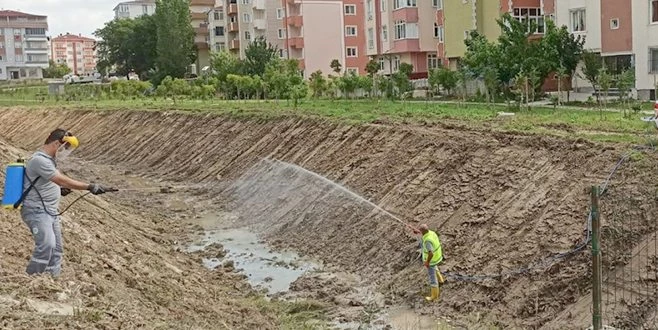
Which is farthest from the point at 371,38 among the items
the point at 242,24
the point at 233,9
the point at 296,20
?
the point at 233,9

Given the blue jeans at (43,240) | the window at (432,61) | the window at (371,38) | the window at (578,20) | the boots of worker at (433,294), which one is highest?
the window at (371,38)

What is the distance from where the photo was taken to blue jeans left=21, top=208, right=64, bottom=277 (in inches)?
382

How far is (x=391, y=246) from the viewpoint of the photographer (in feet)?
50.4

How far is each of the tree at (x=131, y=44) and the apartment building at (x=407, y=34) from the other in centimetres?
3522

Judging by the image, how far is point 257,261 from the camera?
56.8ft

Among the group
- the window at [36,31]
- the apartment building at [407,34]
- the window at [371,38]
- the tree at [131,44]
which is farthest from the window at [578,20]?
the window at [36,31]

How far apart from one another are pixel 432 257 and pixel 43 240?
242 inches

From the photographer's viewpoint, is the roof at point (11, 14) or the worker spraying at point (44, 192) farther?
the roof at point (11, 14)

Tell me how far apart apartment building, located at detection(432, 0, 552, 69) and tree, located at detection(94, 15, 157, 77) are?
4166cm

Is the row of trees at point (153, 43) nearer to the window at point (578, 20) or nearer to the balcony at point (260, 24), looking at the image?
the balcony at point (260, 24)

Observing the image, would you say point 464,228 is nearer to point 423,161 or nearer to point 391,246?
point 391,246

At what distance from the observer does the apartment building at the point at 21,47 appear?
12356cm

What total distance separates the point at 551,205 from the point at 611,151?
2083mm

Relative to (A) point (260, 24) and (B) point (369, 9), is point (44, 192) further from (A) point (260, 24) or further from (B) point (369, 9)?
(A) point (260, 24)
